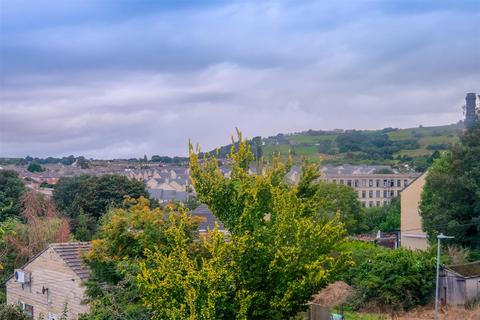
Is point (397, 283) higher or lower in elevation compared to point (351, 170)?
lower

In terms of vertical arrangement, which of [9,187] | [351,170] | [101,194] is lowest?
[101,194]

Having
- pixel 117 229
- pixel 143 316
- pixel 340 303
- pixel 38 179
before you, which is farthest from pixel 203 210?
pixel 38 179

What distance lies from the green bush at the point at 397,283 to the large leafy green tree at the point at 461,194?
7.36 metres

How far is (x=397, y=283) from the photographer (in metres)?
22.5

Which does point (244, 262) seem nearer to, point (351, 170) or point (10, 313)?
point (10, 313)

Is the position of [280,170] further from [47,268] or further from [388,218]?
[388,218]

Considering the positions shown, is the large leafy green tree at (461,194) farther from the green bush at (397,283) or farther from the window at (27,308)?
the window at (27,308)

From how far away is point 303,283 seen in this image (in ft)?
40.5

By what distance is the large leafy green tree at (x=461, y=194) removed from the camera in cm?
2964

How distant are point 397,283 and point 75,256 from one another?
11.8m

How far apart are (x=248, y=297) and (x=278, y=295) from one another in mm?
1094

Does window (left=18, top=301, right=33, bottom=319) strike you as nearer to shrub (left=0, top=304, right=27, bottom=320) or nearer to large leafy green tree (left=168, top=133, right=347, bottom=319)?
shrub (left=0, top=304, right=27, bottom=320)

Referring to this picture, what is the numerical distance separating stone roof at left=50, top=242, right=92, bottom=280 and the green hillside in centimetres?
7486

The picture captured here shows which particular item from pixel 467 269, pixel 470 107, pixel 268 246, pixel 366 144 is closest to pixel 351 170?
pixel 366 144
